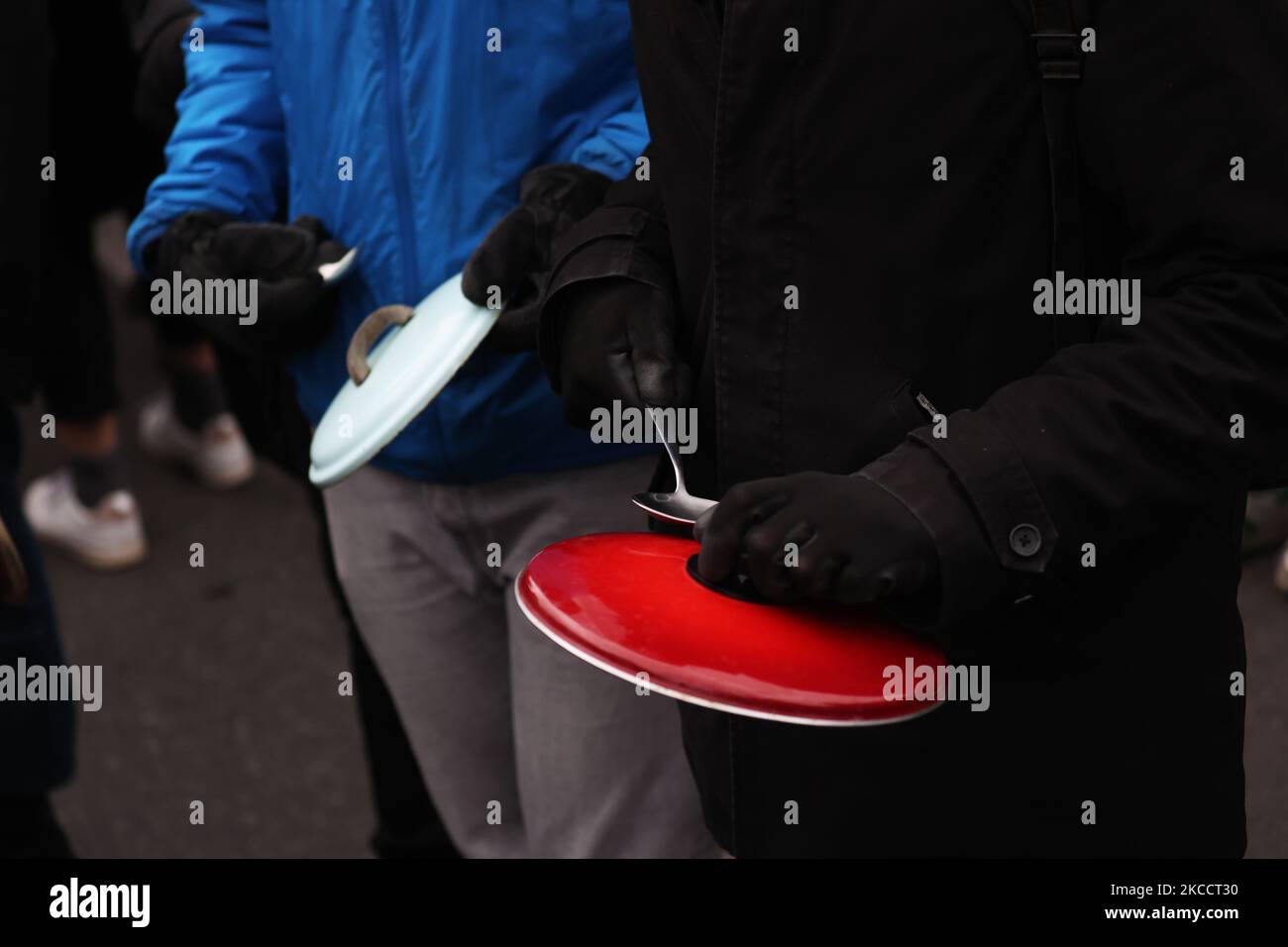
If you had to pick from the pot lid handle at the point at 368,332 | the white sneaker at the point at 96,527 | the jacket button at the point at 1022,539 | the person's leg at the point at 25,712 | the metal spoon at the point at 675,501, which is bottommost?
the person's leg at the point at 25,712

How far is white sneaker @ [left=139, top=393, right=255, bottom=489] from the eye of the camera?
4230mm

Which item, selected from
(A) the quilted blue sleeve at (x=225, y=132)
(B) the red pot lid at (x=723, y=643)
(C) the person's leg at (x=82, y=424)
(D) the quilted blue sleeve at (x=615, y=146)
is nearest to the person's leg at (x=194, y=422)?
(C) the person's leg at (x=82, y=424)

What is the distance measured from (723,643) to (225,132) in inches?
45.9

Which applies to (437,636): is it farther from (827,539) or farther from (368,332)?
(827,539)

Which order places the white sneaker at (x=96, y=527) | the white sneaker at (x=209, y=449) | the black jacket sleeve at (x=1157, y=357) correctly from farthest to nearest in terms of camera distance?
the white sneaker at (x=209, y=449) < the white sneaker at (x=96, y=527) < the black jacket sleeve at (x=1157, y=357)

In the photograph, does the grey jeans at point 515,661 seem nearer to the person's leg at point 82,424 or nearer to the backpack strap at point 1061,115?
the backpack strap at point 1061,115

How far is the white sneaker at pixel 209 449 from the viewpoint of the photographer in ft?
13.9

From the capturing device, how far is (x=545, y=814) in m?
1.89

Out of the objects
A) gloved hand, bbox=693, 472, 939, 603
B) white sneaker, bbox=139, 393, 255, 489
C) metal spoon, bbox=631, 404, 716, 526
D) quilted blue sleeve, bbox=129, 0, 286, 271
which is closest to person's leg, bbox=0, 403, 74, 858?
quilted blue sleeve, bbox=129, 0, 286, 271

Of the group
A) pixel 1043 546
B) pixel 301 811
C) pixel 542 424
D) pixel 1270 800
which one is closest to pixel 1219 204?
pixel 1043 546

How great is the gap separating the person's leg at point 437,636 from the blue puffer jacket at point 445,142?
9cm

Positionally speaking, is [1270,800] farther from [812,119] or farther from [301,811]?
[812,119]

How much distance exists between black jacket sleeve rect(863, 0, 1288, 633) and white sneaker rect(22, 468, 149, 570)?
321cm
